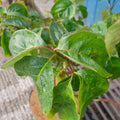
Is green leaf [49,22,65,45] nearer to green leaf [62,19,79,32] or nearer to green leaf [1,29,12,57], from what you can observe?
green leaf [62,19,79,32]

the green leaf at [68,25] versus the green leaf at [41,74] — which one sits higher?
the green leaf at [68,25]

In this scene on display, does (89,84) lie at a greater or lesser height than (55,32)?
lesser

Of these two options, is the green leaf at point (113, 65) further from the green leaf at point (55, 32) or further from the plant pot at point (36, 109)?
the plant pot at point (36, 109)

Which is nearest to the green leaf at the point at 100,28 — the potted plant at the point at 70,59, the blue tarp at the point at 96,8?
the potted plant at the point at 70,59

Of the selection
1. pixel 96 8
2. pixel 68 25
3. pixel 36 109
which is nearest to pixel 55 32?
pixel 68 25

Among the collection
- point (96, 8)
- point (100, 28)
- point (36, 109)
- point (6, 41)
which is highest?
point (96, 8)

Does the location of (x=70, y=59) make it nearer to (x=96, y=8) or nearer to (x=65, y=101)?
(x=65, y=101)
